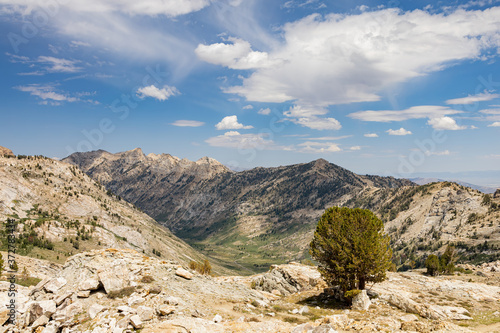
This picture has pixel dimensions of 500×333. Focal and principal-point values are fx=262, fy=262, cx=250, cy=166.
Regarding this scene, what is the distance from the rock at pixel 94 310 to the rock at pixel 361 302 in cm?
3201

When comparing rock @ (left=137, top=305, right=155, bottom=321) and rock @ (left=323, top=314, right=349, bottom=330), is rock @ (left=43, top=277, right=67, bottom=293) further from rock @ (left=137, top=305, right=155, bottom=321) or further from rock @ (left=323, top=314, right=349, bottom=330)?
rock @ (left=323, top=314, right=349, bottom=330)

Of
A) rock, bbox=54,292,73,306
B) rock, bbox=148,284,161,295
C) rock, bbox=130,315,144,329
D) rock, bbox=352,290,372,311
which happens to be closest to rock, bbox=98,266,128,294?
rock, bbox=54,292,73,306

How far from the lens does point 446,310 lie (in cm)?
3716

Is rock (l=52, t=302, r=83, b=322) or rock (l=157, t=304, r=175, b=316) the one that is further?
rock (l=52, t=302, r=83, b=322)

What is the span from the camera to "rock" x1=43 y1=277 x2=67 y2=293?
1254 inches

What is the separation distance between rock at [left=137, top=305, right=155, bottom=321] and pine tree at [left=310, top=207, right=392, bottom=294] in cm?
2618

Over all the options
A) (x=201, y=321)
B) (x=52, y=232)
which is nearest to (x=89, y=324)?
(x=201, y=321)

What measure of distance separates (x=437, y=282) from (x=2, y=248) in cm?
17783

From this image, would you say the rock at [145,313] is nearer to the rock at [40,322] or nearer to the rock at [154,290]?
the rock at [154,290]

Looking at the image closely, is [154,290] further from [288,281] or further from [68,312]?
[288,281]

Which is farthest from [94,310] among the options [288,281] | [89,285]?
[288,281]

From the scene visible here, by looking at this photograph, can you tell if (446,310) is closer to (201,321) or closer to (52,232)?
(201,321)

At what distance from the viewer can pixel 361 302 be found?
3675 cm

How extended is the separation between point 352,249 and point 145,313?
2944 centimetres
